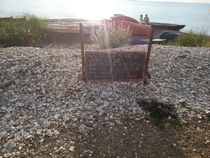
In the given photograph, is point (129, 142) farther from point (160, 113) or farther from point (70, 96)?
point (70, 96)

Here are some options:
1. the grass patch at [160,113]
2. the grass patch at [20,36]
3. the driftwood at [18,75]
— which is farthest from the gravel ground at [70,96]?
the grass patch at [20,36]

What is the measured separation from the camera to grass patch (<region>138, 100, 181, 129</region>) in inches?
186

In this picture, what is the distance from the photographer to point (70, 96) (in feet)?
18.1

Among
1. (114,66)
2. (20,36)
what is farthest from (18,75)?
(20,36)

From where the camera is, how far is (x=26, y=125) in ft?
14.8

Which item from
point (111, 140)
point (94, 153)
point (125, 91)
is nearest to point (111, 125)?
point (111, 140)

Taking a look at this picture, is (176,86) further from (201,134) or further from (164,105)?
(201,134)

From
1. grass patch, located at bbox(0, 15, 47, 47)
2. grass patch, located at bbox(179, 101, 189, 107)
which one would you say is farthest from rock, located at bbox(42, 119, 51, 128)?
grass patch, located at bbox(0, 15, 47, 47)

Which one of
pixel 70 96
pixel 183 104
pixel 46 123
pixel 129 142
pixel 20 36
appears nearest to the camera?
pixel 129 142

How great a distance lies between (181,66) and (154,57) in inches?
46.7

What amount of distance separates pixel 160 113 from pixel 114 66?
1906 millimetres

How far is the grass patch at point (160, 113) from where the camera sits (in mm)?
4731

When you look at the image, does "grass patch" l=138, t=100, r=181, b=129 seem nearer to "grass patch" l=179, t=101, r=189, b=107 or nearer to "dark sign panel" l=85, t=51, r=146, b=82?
"grass patch" l=179, t=101, r=189, b=107

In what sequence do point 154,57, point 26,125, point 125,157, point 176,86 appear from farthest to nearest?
point 154,57
point 176,86
point 26,125
point 125,157
